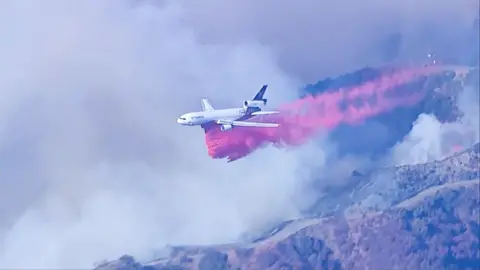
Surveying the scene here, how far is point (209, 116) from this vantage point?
10539 millimetres

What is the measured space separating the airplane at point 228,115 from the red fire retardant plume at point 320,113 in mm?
68

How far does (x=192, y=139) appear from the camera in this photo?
10484 mm

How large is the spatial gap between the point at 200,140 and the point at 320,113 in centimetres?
179

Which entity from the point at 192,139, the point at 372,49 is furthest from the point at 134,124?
the point at 372,49

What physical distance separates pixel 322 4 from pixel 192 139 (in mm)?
2454

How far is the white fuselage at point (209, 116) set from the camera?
34.2 feet

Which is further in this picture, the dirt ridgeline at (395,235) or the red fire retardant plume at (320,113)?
the dirt ridgeline at (395,235)

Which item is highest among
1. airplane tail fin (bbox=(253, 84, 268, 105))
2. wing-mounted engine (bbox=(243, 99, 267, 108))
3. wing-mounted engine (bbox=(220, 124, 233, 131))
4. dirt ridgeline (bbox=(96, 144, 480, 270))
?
airplane tail fin (bbox=(253, 84, 268, 105))

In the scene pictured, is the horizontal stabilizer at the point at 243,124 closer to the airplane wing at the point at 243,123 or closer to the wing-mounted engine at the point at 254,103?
the airplane wing at the point at 243,123

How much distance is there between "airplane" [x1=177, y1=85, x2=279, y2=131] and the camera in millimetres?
10445

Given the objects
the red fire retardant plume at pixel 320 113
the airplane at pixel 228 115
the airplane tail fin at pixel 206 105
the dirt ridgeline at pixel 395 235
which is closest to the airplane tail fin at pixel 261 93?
the airplane at pixel 228 115

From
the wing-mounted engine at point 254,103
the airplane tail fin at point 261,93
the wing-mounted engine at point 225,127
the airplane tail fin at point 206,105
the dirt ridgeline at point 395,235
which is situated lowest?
the dirt ridgeline at point 395,235

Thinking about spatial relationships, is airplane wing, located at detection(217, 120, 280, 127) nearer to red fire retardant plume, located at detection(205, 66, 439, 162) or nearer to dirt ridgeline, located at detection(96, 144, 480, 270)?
red fire retardant plume, located at detection(205, 66, 439, 162)

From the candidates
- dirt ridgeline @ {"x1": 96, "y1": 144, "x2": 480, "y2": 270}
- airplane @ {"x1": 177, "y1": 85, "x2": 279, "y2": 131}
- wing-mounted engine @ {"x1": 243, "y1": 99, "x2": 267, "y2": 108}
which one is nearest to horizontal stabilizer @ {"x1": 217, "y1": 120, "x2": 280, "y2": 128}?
airplane @ {"x1": 177, "y1": 85, "x2": 279, "y2": 131}
